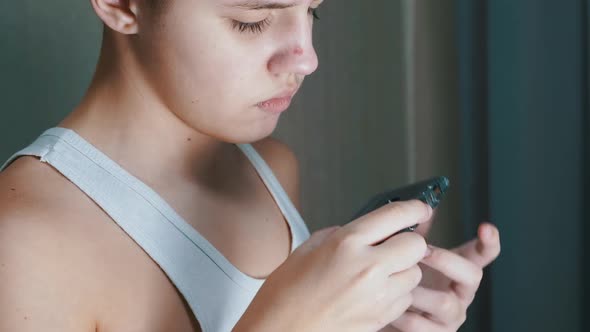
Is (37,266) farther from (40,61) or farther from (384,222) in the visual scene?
(40,61)

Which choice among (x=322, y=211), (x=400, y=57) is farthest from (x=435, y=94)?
(x=322, y=211)

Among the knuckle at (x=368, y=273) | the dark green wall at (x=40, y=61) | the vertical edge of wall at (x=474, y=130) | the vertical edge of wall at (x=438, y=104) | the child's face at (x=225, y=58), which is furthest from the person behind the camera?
the vertical edge of wall at (x=438, y=104)

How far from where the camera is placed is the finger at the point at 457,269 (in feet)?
2.37

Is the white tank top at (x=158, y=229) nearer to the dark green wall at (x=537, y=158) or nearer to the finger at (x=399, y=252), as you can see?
the finger at (x=399, y=252)

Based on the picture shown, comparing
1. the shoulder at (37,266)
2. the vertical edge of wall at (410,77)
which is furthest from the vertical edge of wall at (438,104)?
the shoulder at (37,266)

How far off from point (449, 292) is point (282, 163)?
0.39 meters

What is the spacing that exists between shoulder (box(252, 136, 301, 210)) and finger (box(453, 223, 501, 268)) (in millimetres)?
340

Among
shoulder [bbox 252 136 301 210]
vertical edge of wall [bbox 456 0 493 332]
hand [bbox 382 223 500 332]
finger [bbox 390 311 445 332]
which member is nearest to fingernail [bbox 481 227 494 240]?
hand [bbox 382 223 500 332]

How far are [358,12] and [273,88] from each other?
68cm

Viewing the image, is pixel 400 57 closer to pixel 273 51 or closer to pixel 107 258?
pixel 273 51

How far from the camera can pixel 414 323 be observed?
753 mm

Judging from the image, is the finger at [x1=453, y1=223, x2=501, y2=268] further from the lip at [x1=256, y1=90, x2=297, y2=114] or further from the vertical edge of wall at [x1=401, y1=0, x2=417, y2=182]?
the vertical edge of wall at [x1=401, y1=0, x2=417, y2=182]

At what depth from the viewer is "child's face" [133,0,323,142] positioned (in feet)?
2.44

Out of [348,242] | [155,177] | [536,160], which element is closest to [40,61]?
[155,177]
